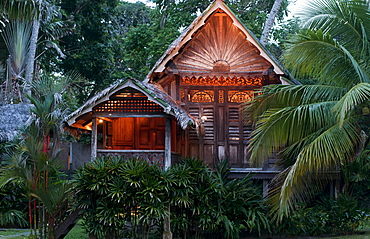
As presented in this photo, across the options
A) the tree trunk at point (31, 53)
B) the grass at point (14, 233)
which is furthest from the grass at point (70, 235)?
the tree trunk at point (31, 53)

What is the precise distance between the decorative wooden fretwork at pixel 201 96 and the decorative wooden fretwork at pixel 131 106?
232 cm

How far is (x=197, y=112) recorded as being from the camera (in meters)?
15.1

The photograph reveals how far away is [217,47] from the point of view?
1478cm

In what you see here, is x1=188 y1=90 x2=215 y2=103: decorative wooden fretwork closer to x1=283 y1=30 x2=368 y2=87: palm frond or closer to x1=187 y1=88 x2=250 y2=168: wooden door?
x1=187 y1=88 x2=250 y2=168: wooden door

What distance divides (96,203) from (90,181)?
0.60 metres

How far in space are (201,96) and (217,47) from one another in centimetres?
160

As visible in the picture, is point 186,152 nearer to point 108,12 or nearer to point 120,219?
point 120,219

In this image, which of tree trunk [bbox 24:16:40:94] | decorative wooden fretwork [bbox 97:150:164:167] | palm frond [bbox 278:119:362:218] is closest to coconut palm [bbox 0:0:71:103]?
tree trunk [bbox 24:16:40:94]

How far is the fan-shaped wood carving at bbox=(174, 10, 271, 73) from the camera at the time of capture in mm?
14562

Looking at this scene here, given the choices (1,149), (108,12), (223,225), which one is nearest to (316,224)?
(223,225)

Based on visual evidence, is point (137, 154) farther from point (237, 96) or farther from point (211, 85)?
point (237, 96)

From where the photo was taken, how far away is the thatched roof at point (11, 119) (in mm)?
17703

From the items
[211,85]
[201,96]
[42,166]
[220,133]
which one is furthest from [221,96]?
[42,166]

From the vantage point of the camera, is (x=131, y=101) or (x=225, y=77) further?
(x=225, y=77)
